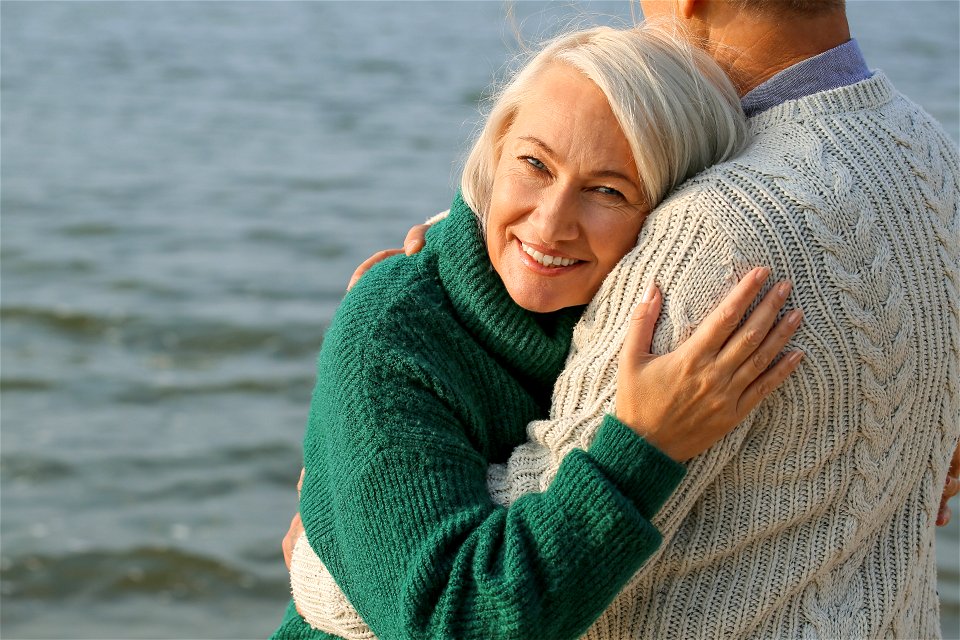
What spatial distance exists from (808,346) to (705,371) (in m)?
0.17

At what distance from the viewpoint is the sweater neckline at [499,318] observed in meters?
2.08

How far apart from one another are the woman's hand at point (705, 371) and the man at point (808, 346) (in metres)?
0.03

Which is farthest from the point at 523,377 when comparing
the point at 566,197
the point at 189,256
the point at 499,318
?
the point at 189,256

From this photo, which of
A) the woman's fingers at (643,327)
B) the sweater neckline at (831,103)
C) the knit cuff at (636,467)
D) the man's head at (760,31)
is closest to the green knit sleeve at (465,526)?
the knit cuff at (636,467)

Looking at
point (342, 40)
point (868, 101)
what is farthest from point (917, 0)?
point (868, 101)

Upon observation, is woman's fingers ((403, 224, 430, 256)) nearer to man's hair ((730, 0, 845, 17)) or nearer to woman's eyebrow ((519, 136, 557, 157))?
woman's eyebrow ((519, 136, 557, 157))

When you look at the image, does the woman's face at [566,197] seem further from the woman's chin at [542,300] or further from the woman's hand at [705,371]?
the woman's hand at [705,371]

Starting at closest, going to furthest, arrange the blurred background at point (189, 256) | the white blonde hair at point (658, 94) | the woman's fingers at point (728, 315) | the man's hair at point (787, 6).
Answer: the woman's fingers at point (728, 315), the white blonde hair at point (658, 94), the man's hair at point (787, 6), the blurred background at point (189, 256)

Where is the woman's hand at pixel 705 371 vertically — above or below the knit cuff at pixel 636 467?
above

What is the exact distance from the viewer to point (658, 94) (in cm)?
195

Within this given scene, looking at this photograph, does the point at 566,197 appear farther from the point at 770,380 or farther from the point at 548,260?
the point at 770,380

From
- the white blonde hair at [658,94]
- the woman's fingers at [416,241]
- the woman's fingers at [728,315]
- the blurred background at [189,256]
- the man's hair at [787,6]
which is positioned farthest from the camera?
the blurred background at [189,256]

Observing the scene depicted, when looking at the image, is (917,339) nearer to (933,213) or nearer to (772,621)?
(933,213)

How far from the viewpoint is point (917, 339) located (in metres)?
1.94
